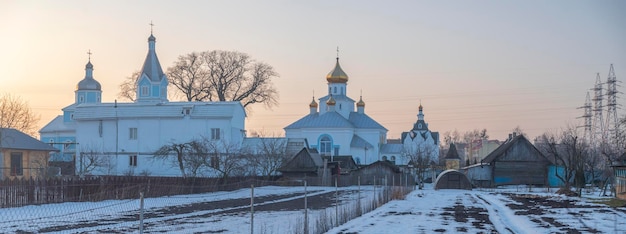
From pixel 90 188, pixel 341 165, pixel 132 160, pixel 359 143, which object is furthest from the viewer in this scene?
pixel 359 143

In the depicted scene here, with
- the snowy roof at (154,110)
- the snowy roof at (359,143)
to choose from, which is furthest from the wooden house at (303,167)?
the snowy roof at (359,143)

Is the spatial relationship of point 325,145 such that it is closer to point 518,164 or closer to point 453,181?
point 518,164

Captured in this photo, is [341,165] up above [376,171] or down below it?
above

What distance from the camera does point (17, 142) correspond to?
171ft

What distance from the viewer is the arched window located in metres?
91.8

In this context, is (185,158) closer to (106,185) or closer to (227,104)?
(227,104)

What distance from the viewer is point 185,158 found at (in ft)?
201

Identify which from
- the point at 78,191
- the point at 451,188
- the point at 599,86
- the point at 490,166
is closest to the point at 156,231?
the point at 78,191

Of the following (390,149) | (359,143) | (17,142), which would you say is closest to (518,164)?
(359,143)

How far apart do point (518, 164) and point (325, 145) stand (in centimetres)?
2991

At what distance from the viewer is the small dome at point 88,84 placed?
9156 cm

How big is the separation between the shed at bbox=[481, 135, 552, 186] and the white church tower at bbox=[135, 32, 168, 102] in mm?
34612

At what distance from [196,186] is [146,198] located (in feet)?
22.0

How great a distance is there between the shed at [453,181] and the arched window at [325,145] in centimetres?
3316
